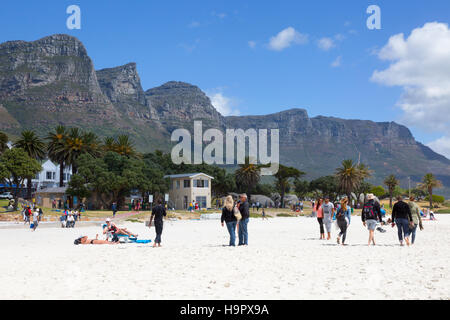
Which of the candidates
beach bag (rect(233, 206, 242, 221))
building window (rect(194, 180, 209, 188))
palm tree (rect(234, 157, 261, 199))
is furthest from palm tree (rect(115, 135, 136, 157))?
beach bag (rect(233, 206, 242, 221))

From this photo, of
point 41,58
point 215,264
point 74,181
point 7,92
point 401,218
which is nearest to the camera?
point 215,264

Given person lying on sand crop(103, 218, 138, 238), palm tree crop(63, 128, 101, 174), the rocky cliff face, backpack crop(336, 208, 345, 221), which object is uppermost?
the rocky cliff face

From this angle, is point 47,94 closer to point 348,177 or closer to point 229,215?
point 348,177

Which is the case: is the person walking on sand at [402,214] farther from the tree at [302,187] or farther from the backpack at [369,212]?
the tree at [302,187]

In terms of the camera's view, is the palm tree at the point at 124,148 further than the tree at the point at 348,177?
No

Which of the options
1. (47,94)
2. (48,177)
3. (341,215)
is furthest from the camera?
(47,94)

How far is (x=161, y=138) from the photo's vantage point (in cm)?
18488

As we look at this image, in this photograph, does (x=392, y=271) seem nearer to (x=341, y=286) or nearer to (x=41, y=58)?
(x=341, y=286)

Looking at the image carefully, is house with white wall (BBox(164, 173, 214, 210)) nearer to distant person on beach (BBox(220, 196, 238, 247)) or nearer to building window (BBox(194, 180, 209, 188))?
building window (BBox(194, 180, 209, 188))

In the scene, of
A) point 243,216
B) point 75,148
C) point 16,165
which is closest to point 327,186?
point 75,148

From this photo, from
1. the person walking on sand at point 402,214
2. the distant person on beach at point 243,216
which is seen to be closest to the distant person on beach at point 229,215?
Result: the distant person on beach at point 243,216

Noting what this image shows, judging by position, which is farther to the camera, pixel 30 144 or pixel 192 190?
pixel 192 190
